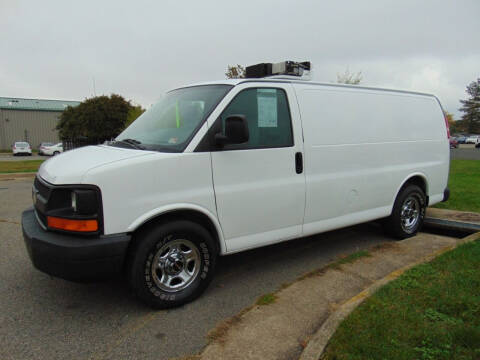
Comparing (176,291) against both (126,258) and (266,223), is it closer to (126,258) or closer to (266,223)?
(126,258)

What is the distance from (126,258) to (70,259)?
0.46 metres

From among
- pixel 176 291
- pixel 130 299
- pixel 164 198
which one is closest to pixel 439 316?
pixel 176 291

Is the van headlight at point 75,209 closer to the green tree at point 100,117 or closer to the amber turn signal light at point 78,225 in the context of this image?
the amber turn signal light at point 78,225

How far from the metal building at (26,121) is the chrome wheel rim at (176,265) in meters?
60.2

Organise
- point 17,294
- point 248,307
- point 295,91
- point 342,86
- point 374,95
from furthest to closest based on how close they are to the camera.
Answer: point 374,95
point 342,86
point 295,91
point 17,294
point 248,307

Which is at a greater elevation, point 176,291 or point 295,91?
point 295,91

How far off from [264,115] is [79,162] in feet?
6.01

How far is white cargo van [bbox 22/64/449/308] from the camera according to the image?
2922 mm

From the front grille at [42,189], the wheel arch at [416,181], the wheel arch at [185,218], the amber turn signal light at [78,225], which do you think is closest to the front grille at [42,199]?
the front grille at [42,189]

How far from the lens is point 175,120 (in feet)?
12.1

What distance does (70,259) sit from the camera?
112 inches

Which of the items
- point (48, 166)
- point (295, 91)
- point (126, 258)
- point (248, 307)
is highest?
point (295, 91)

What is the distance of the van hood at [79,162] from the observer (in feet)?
9.50

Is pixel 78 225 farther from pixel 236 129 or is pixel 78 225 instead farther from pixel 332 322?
pixel 332 322
